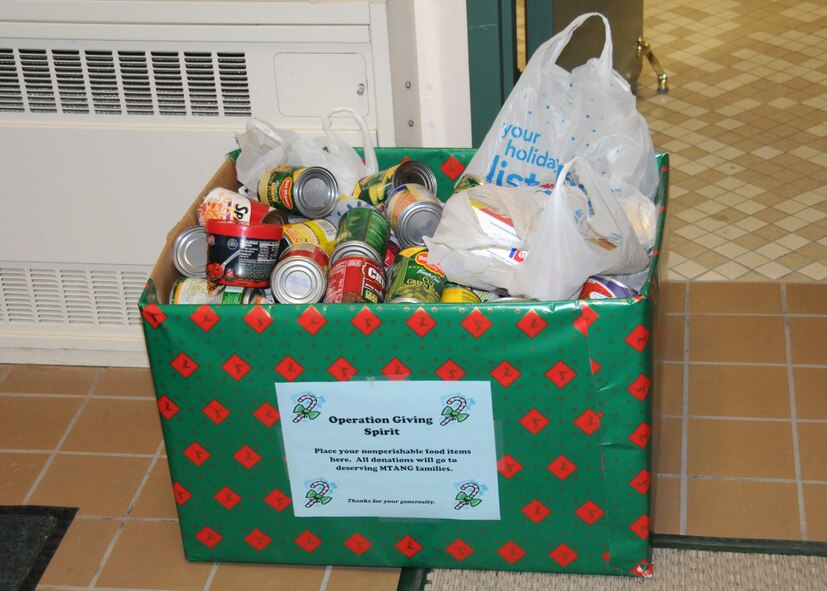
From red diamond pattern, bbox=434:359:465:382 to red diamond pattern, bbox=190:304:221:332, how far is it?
311 millimetres

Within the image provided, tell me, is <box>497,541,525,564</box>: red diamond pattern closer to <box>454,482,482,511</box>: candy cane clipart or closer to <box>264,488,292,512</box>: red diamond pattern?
<box>454,482,482,511</box>: candy cane clipart

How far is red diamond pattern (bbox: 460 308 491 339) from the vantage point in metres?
1.38

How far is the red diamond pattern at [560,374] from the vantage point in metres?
1.41

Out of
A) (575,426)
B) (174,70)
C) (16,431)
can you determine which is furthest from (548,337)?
(16,431)

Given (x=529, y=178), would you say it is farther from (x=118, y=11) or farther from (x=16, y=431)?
(x=16, y=431)

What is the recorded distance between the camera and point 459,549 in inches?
62.5

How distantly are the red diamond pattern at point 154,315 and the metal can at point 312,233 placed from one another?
0.26m

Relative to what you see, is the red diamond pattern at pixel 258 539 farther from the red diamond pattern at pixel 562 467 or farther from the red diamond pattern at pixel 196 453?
the red diamond pattern at pixel 562 467

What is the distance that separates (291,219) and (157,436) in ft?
1.75

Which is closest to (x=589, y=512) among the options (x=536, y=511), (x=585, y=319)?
(x=536, y=511)

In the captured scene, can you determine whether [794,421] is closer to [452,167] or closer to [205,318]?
[452,167]

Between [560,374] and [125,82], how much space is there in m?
0.99

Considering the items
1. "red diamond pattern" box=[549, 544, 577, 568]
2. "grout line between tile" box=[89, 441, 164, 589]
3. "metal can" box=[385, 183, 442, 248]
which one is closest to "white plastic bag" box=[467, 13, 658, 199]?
"metal can" box=[385, 183, 442, 248]

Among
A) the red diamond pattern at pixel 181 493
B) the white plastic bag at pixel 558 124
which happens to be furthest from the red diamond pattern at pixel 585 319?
the red diamond pattern at pixel 181 493
